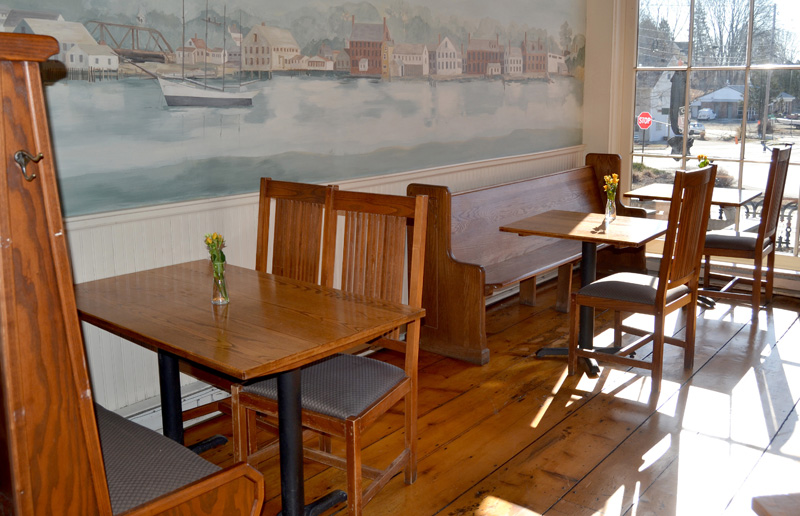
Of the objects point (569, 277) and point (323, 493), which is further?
point (569, 277)

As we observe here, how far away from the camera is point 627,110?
242 inches

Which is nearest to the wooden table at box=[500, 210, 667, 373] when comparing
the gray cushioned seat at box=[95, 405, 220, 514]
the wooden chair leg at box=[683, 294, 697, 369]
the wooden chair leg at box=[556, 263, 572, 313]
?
the wooden chair leg at box=[683, 294, 697, 369]

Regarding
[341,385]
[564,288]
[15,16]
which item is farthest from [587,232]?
[15,16]

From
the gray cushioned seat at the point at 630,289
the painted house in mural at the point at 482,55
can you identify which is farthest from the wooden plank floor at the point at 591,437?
the painted house in mural at the point at 482,55

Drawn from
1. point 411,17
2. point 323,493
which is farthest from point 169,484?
point 411,17

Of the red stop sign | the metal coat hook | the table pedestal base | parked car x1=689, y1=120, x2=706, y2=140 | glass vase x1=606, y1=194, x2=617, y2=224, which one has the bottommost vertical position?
the table pedestal base

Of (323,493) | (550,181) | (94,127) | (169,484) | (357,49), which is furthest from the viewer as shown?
(550,181)

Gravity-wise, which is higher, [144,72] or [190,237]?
[144,72]

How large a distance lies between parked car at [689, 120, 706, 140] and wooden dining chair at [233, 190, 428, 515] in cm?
399

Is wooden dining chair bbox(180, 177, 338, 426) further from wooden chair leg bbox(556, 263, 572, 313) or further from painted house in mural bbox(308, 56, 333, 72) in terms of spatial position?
wooden chair leg bbox(556, 263, 572, 313)

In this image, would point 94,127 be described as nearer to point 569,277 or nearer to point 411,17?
point 411,17

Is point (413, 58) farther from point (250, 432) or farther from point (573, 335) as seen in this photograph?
point (250, 432)

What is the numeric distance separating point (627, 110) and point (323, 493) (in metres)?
4.62

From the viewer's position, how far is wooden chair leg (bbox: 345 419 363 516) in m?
2.24
